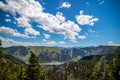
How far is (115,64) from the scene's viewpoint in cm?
2867

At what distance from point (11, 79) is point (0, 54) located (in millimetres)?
24279

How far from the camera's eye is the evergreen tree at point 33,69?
32.7 m

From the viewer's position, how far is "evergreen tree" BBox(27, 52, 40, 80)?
3269 cm

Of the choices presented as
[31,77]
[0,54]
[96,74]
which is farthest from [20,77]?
[96,74]

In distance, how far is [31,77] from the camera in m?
32.9

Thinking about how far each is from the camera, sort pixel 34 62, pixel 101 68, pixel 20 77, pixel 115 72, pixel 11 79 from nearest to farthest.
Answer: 1. pixel 115 72
2. pixel 34 62
3. pixel 20 77
4. pixel 101 68
5. pixel 11 79

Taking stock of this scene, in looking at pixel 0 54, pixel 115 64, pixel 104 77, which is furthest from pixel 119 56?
pixel 104 77

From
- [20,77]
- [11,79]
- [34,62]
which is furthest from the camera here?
[11,79]

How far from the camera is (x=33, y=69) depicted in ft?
107

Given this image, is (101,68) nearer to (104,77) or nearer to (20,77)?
(104,77)

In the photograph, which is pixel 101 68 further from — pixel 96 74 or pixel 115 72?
pixel 115 72

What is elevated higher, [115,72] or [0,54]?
[0,54]

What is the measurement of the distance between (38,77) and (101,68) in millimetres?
21307

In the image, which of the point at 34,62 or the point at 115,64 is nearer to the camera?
the point at 115,64
